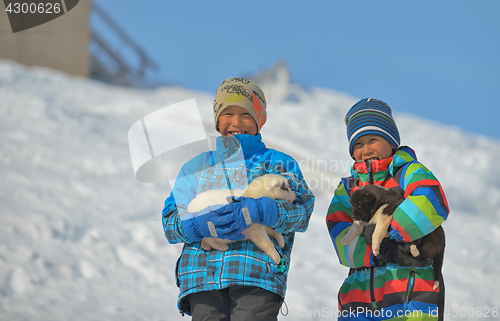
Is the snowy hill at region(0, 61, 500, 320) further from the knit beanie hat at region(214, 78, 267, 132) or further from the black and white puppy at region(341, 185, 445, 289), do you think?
the knit beanie hat at region(214, 78, 267, 132)

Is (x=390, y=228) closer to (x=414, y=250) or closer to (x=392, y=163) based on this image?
(x=414, y=250)

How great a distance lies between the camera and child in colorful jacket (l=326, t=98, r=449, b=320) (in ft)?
6.89

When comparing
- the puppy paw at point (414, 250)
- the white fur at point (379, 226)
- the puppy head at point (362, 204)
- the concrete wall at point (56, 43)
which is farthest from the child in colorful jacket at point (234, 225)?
the concrete wall at point (56, 43)

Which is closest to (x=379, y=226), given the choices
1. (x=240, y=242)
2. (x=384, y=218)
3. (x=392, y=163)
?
(x=384, y=218)

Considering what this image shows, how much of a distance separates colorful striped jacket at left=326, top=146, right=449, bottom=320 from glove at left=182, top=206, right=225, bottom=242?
0.80m

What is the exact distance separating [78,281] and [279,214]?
3.10m

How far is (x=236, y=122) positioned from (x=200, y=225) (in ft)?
2.25

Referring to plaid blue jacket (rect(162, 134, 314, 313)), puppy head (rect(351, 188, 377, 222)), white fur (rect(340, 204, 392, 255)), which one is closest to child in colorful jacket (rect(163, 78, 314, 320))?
plaid blue jacket (rect(162, 134, 314, 313))

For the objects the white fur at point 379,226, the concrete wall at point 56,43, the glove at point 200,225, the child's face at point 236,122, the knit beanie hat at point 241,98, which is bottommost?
the glove at point 200,225

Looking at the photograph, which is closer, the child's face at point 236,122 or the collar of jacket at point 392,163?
the collar of jacket at point 392,163

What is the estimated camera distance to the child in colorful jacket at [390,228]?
210 cm

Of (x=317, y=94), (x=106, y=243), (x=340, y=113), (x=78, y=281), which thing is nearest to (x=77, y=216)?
(x=106, y=243)

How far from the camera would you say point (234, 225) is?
1930mm

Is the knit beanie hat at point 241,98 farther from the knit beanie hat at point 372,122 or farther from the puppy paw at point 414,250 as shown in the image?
the puppy paw at point 414,250
